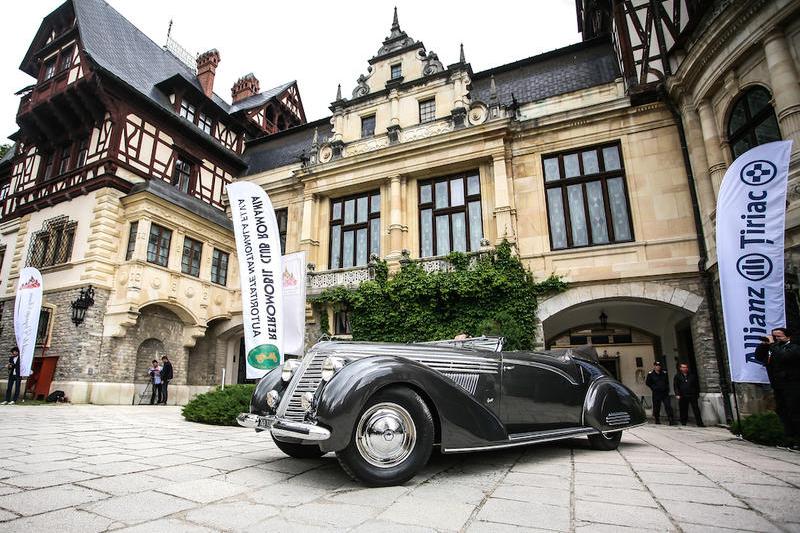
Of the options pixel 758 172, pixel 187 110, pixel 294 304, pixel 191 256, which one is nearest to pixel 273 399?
pixel 294 304

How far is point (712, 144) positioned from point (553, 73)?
21.1 feet

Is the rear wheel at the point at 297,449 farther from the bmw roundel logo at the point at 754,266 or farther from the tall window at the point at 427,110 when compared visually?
the tall window at the point at 427,110

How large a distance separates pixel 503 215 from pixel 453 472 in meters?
9.64

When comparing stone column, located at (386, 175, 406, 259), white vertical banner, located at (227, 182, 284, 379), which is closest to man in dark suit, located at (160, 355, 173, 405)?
white vertical banner, located at (227, 182, 284, 379)

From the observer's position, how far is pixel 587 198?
39.1ft

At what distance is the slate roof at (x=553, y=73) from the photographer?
13.6 m

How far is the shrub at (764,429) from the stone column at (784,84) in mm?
4639

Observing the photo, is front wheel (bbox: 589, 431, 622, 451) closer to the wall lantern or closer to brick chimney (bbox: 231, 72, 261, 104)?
the wall lantern

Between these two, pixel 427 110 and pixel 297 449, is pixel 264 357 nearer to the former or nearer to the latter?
pixel 297 449

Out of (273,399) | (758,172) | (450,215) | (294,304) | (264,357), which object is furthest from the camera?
(450,215)

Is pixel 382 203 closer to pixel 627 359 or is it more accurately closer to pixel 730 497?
pixel 730 497

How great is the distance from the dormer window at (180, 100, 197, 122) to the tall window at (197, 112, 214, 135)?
29 cm

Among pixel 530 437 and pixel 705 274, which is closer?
pixel 530 437

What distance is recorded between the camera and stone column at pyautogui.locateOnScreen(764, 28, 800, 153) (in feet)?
23.9
